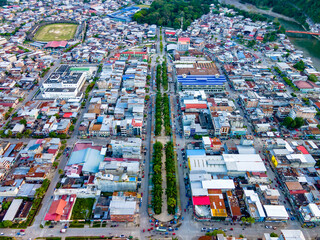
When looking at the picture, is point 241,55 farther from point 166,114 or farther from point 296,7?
point 296,7

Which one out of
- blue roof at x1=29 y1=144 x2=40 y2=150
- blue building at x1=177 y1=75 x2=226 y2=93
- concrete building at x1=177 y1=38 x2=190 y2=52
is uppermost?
concrete building at x1=177 y1=38 x2=190 y2=52

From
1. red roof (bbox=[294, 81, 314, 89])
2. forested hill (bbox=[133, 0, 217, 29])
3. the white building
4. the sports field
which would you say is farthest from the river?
the sports field

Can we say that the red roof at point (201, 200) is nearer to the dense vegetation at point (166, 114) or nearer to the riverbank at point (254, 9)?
the dense vegetation at point (166, 114)

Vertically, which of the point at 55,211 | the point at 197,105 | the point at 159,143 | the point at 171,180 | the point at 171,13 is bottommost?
the point at 55,211

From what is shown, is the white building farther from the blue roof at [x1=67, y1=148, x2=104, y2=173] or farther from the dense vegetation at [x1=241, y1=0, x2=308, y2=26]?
the dense vegetation at [x1=241, y1=0, x2=308, y2=26]

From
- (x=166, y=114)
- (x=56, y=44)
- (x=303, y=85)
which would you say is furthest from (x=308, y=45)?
(x=56, y=44)

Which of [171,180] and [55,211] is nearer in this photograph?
[55,211]

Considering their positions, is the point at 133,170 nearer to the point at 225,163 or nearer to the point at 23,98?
the point at 225,163

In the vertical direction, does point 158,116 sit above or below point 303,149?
above
